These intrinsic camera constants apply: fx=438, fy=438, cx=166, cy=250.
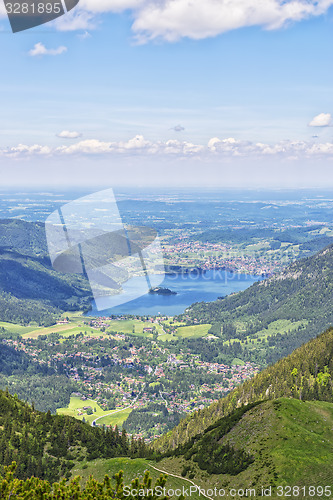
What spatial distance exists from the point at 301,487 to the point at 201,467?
11711mm

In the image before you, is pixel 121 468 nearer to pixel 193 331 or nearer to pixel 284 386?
pixel 284 386

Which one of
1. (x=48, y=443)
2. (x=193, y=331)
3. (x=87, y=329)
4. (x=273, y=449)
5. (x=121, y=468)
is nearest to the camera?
(x=273, y=449)

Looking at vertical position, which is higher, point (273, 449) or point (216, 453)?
point (273, 449)

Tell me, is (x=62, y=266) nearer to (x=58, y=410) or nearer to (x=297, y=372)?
(x=297, y=372)

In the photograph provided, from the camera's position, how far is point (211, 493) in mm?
37156

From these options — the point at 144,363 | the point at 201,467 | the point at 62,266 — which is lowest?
the point at 144,363

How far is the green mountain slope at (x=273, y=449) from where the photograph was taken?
35.7 m

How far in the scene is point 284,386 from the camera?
220 ft

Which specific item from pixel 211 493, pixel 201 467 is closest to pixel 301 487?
pixel 211 493

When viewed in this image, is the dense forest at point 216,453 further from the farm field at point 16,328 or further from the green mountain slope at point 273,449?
the farm field at point 16,328

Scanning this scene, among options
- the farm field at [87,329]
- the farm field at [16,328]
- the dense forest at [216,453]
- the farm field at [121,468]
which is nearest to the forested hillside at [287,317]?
the farm field at [87,329]

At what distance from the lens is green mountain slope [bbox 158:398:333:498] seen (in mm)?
35719

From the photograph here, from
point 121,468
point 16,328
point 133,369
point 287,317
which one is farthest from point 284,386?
point 16,328

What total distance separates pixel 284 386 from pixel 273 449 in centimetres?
2857
